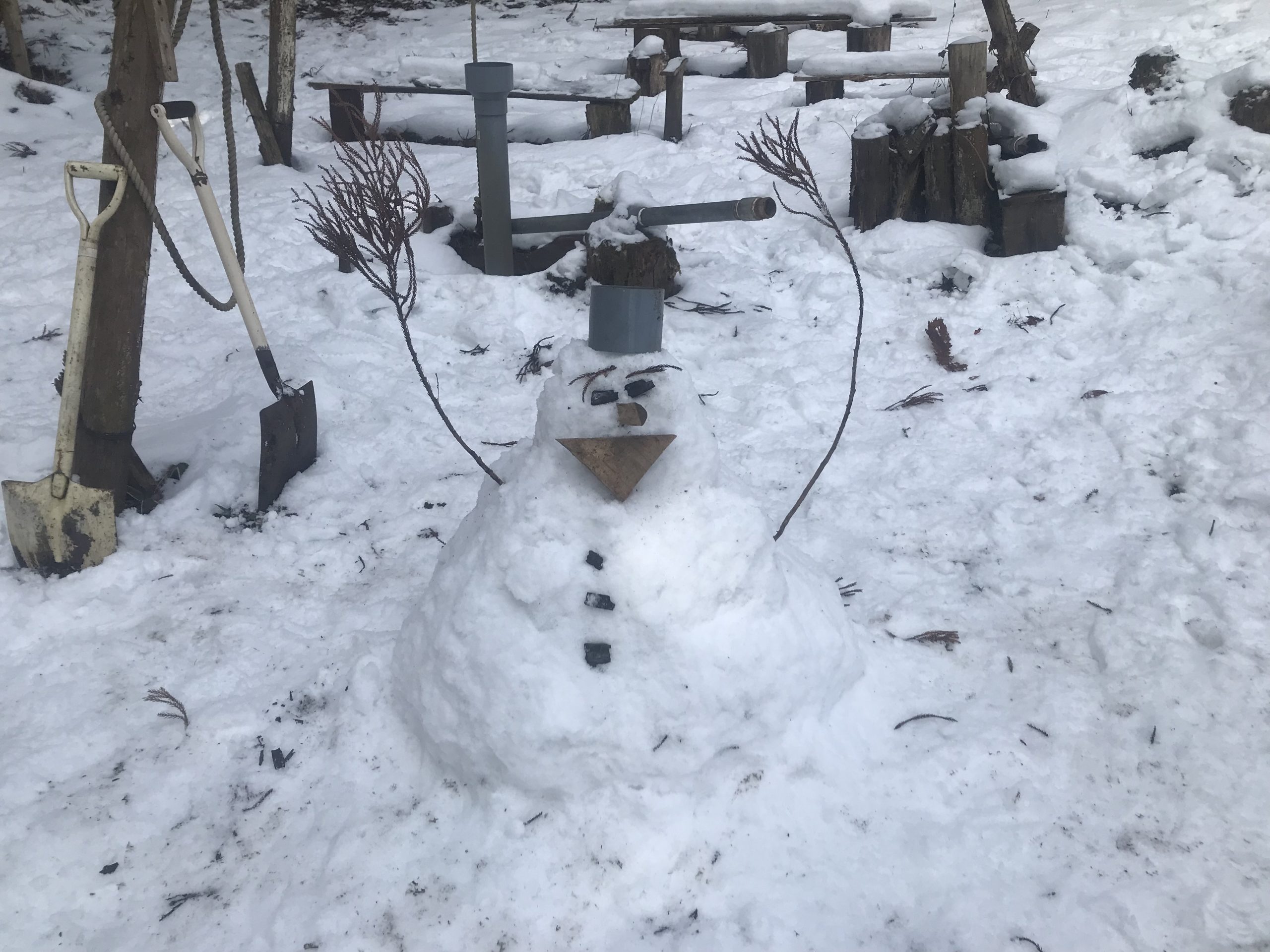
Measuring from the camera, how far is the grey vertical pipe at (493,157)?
4.07 m

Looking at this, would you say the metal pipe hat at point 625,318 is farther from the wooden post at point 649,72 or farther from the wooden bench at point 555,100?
the wooden post at point 649,72

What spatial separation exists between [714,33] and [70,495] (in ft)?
24.8

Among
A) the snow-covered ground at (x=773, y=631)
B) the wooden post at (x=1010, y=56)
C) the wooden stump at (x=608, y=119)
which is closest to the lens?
the snow-covered ground at (x=773, y=631)

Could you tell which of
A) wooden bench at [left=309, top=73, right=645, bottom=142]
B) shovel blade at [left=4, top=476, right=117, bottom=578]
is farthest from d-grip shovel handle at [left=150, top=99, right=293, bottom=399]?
wooden bench at [left=309, top=73, right=645, bottom=142]

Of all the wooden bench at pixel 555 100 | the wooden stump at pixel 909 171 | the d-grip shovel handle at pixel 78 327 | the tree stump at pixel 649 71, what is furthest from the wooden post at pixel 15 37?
the wooden stump at pixel 909 171

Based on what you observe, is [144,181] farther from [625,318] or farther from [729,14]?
[729,14]

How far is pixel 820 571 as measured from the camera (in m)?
2.85

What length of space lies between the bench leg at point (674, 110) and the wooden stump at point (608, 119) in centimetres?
33

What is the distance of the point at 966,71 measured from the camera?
186 inches

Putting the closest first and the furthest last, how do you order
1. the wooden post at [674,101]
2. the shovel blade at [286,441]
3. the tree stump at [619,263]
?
the tree stump at [619,263] < the shovel blade at [286,441] < the wooden post at [674,101]

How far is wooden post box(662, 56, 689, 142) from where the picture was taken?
20.6 ft

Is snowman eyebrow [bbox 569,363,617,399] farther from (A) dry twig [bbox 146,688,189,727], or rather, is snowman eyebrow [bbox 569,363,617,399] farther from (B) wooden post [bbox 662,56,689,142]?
(B) wooden post [bbox 662,56,689,142]

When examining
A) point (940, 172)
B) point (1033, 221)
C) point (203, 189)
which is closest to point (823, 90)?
point (940, 172)

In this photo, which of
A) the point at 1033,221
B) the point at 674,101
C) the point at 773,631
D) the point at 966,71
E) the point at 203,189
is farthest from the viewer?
the point at 674,101
